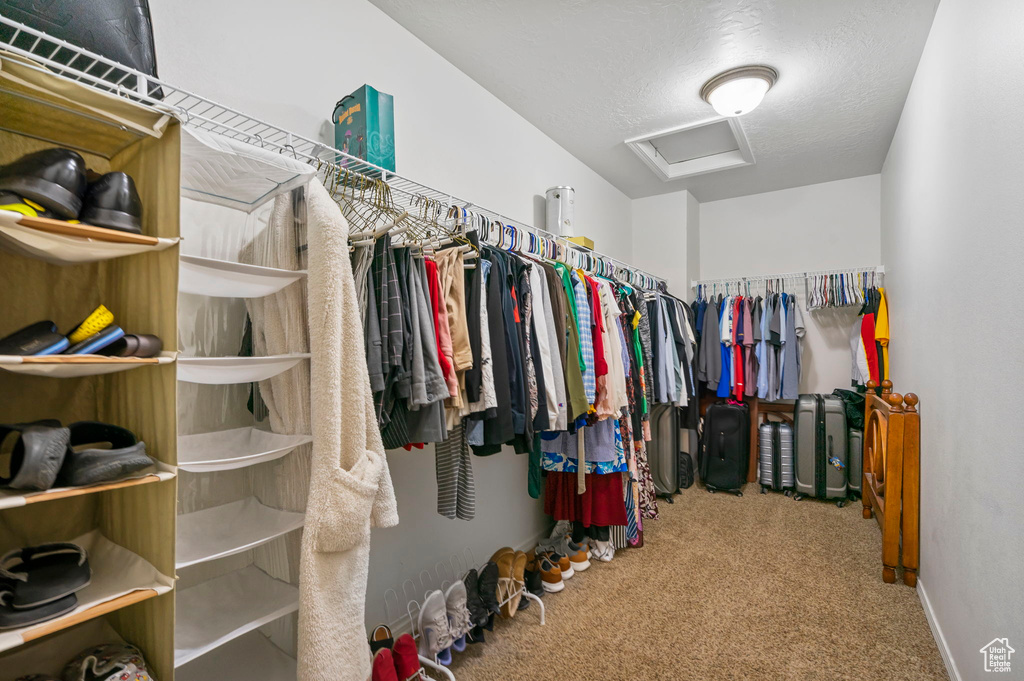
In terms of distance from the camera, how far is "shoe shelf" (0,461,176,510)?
0.82 m

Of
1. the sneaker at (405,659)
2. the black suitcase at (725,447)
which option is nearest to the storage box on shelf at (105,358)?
the sneaker at (405,659)

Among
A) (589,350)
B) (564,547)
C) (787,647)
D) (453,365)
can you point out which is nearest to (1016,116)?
(589,350)

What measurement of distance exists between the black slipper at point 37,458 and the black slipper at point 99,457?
3 cm

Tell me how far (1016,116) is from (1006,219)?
26cm

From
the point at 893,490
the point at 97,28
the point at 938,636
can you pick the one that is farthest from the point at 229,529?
the point at 893,490

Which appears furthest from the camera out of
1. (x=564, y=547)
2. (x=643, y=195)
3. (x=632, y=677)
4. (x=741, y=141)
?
(x=643, y=195)

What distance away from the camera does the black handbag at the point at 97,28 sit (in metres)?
0.96

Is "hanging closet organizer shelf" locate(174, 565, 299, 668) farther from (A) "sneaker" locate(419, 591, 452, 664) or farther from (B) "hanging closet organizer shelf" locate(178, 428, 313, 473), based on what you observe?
(A) "sneaker" locate(419, 591, 452, 664)

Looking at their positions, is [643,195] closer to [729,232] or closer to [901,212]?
[729,232]

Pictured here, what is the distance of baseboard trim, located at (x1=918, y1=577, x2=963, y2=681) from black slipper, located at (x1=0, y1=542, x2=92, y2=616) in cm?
255

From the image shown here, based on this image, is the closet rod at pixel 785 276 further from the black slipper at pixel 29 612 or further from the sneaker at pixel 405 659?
the black slipper at pixel 29 612

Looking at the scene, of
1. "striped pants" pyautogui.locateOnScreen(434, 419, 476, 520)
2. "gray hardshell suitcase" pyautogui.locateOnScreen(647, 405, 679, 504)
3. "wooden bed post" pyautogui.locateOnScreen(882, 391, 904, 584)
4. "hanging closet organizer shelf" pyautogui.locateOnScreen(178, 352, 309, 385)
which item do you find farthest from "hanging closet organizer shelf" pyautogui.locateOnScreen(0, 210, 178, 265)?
"gray hardshell suitcase" pyautogui.locateOnScreen(647, 405, 679, 504)

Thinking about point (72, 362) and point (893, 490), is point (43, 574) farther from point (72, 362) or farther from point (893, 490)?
point (893, 490)

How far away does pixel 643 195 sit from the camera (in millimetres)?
4504
